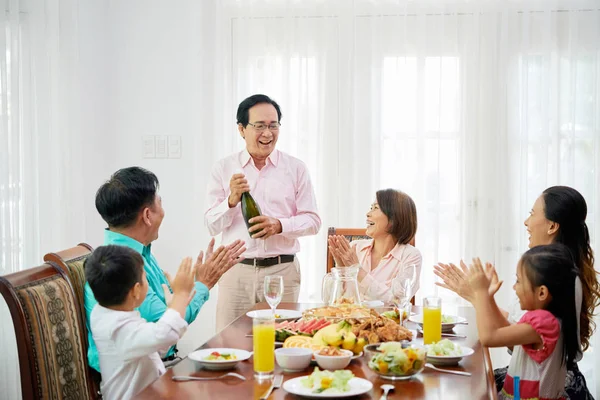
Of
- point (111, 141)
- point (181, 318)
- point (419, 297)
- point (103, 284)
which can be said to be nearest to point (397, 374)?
point (181, 318)

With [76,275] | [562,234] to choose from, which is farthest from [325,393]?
[562,234]

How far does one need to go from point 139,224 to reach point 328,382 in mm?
956

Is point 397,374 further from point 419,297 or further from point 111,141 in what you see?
point 111,141

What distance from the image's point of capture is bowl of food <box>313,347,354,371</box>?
1.73 meters

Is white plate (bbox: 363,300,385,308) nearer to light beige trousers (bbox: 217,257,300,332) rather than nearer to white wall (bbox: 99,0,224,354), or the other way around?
light beige trousers (bbox: 217,257,300,332)

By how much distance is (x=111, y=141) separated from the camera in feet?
14.0

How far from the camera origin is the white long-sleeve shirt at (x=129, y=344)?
1793 millimetres

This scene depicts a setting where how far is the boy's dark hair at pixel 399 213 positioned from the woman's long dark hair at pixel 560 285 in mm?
1022

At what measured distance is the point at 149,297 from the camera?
2.08 meters

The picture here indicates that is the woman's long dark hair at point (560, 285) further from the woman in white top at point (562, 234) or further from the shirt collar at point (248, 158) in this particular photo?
the shirt collar at point (248, 158)

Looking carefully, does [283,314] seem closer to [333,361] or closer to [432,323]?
[432,323]

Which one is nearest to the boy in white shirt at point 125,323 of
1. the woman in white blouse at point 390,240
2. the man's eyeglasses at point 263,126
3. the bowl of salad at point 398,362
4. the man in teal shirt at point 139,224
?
the man in teal shirt at point 139,224

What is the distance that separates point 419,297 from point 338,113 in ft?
3.99

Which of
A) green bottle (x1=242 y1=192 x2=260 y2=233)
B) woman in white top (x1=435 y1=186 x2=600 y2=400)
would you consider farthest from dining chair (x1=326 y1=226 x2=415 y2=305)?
woman in white top (x1=435 y1=186 x2=600 y2=400)
